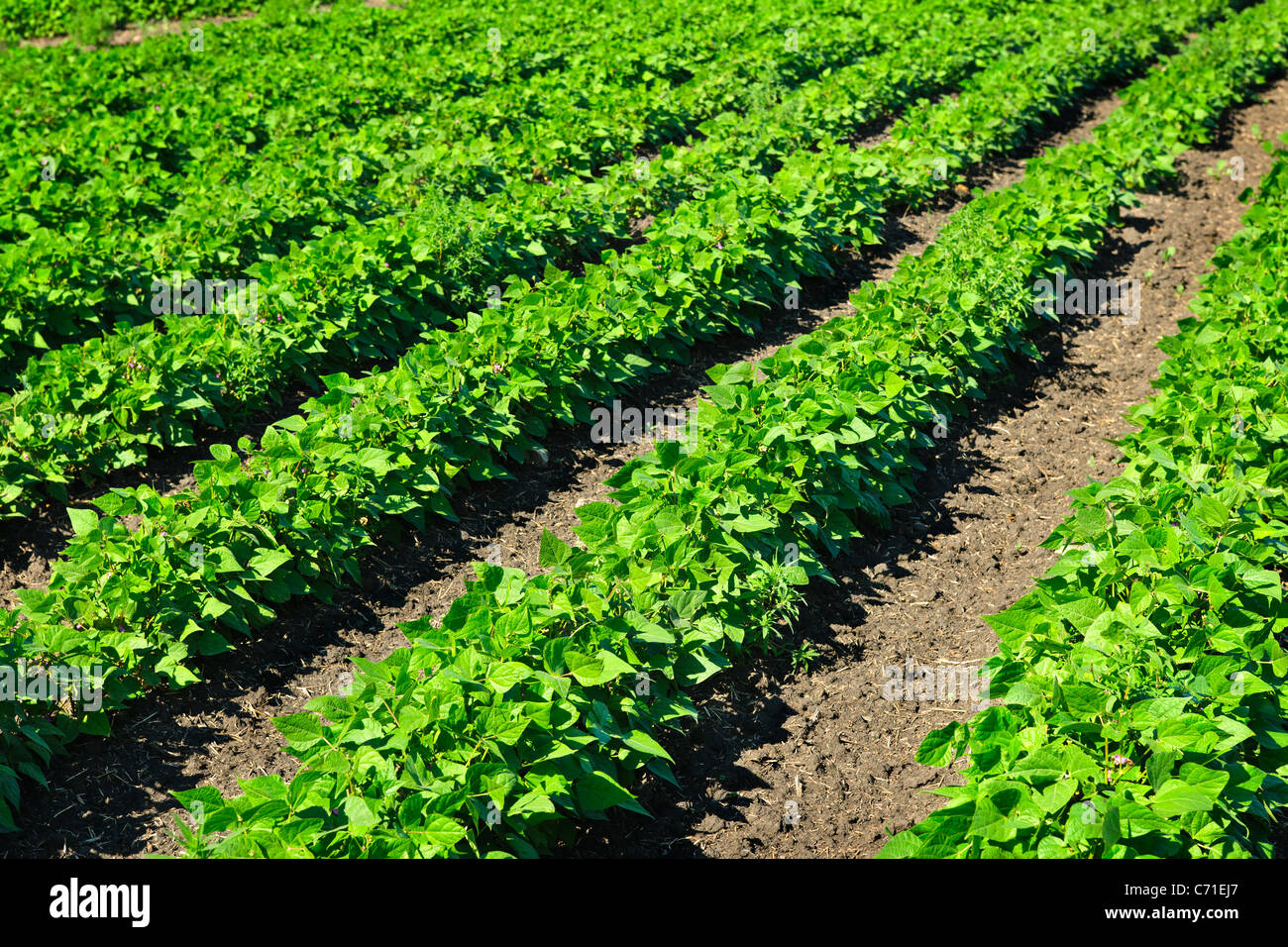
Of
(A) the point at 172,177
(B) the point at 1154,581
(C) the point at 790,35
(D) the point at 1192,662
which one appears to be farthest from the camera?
(C) the point at 790,35

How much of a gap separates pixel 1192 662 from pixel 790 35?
38.0ft

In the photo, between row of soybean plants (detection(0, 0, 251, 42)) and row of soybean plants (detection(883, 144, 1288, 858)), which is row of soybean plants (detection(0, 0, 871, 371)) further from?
row of soybean plants (detection(0, 0, 251, 42))

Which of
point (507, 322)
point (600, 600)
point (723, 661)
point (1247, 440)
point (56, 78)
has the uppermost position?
point (56, 78)

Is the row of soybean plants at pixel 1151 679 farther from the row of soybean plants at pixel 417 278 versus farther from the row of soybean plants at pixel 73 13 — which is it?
the row of soybean plants at pixel 73 13

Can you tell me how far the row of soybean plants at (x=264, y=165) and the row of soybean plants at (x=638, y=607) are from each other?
4.22 meters

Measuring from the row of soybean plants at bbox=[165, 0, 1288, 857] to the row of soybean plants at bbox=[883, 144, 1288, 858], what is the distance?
1.29 ft

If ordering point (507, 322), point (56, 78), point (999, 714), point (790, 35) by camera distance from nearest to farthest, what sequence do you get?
1. point (999, 714)
2. point (507, 322)
3. point (56, 78)
4. point (790, 35)

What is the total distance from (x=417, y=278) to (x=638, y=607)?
13.7 ft

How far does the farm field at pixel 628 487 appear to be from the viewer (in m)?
3.58

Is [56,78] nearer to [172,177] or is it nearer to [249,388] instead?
[172,177]

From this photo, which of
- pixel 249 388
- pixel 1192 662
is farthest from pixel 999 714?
pixel 249 388

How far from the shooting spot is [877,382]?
5895 mm

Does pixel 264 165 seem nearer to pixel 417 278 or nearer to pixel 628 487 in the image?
pixel 417 278

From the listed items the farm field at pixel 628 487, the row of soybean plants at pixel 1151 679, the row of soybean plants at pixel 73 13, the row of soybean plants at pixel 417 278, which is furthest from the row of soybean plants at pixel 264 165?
the row of soybean plants at pixel 73 13
